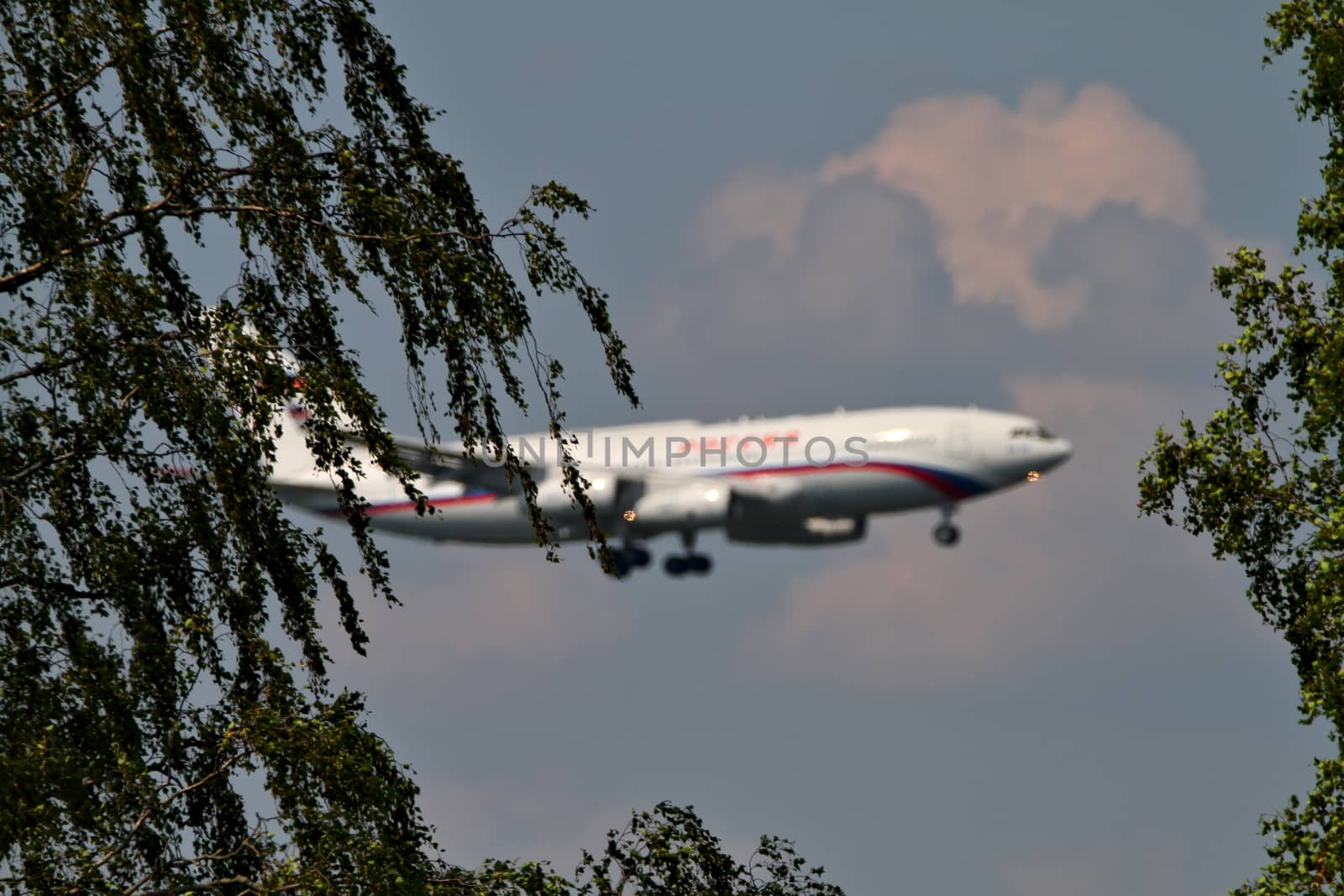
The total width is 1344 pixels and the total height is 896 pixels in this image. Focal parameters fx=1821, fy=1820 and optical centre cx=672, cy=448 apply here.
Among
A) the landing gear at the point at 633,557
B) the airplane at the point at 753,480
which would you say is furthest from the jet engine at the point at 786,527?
the landing gear at the point at 633,557

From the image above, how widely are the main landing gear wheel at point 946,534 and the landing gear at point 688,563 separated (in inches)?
378

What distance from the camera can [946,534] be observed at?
66.2 meters

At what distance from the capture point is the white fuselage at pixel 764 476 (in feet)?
212

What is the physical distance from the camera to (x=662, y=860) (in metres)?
19.1

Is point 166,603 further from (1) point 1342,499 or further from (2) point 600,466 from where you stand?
(2) point 600,466

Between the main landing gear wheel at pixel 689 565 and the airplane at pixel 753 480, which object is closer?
the airplane at pixel 753 480

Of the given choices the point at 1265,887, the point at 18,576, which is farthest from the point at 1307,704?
the point at 18,576

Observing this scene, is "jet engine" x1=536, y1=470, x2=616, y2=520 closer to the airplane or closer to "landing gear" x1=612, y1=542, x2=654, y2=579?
the airplane

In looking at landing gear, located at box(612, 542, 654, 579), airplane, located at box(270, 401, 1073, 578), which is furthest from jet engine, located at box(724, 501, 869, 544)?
landing gear, located at box(612, 542, 654, 579)

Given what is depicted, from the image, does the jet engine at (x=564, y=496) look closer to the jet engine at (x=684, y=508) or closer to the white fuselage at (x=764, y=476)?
the white fuselage at (x=764, y=476)

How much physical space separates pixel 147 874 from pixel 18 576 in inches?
95.1

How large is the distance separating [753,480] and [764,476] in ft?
1.60

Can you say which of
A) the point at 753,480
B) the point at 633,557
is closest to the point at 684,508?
the point at 753,480

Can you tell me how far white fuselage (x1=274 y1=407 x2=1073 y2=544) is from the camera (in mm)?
64562
